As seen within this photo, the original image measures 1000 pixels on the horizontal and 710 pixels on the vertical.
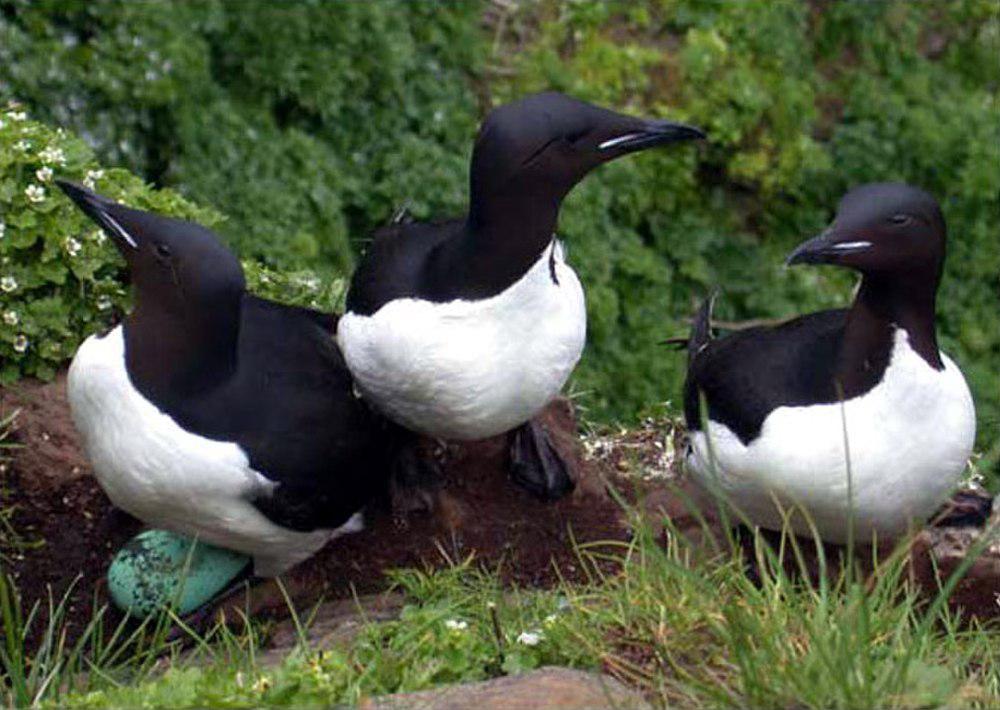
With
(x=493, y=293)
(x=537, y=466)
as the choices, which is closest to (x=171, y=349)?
(x=493, y=293)

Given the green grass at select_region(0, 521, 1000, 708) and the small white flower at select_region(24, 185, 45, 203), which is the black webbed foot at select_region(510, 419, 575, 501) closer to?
the green grass at select_region(0, 521, 1000, 708)

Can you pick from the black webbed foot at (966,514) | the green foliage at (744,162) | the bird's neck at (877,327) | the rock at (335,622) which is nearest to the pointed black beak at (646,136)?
the bird's neck at (877,327)

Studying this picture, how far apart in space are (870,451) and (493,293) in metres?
1.01

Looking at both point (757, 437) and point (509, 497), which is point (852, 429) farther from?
point (509, 497)

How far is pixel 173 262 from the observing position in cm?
497

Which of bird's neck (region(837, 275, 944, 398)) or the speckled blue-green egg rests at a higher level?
bird's neck (region(837, 275, 944, 398))

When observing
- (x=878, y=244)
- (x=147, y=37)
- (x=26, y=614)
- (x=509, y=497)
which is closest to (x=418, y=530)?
(x=509, y=497)

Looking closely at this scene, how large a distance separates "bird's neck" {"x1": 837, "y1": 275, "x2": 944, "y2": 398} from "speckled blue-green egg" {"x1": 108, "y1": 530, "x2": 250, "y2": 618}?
5.62 ft

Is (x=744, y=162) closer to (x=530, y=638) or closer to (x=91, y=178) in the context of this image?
(x=91, y=178)

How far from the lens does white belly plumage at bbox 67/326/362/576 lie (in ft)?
16.3

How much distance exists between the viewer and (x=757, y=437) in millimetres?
5090

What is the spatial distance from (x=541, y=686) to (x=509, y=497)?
191 cm

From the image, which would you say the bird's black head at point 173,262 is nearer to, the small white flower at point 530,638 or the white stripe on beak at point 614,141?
the white stripe on beak at point 614,141

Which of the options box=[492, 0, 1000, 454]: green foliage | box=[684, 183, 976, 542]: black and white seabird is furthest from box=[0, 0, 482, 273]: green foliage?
box=[684, 183, 976, 542]: black and white seabird
